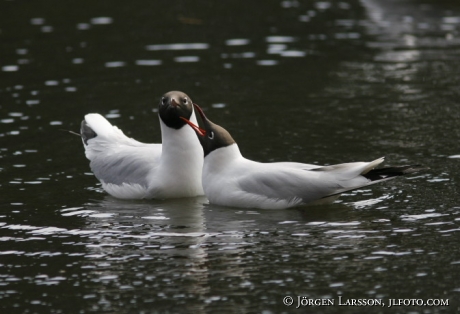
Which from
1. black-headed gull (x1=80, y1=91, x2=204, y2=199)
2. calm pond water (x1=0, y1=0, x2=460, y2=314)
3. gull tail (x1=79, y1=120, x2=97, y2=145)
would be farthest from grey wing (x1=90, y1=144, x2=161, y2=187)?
gull tail (x1=79, y1=120, x2=97, y2=145)

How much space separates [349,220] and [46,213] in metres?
3.40

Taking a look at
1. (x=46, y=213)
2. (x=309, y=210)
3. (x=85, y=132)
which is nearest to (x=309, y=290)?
(x=309, y=210)

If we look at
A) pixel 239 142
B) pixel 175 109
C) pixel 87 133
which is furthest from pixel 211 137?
pixel 239 142

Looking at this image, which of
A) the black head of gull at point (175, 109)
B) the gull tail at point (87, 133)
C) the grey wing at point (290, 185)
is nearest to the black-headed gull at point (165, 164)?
the black head of gull at point (175, 109)

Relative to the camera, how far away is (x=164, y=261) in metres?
8.97

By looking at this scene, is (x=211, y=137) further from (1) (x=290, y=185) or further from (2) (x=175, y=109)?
(1) (x=290, y=185)

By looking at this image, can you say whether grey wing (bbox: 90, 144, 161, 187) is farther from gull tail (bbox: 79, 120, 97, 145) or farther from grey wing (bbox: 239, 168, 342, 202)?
grey wing (bbox: 239, 168, 342, 202)

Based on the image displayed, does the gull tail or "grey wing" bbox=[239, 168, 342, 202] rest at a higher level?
the gull tail

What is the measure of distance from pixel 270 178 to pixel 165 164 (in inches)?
55.9

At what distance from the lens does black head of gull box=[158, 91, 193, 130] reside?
1112cm

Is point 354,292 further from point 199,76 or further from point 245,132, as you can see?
point 199,76

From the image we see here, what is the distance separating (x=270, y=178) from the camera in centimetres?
1045

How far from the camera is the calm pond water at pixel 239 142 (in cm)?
834

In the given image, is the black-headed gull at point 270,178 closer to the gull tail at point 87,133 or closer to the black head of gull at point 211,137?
the black head of gull at point 211,137
